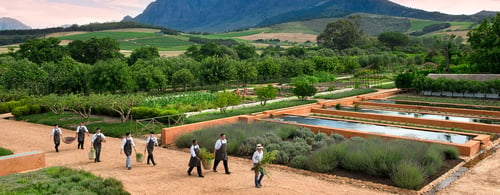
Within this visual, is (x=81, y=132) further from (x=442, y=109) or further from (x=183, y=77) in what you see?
(x=183, y=77)

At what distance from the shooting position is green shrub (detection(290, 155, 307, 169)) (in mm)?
13359

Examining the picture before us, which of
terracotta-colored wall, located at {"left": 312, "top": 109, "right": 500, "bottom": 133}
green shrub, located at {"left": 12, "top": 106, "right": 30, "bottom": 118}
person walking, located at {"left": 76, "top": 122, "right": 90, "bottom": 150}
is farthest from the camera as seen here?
green shrub, located at {"left": 12, "top": 106, "right": 30, "bottom": 118}

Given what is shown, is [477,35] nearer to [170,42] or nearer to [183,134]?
[183,134]

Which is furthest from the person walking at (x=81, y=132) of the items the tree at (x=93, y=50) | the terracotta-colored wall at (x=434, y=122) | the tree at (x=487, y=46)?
the tree at (x=93, y=50)

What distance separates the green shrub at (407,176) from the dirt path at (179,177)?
2.55 feet

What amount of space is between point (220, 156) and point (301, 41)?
6340 inches

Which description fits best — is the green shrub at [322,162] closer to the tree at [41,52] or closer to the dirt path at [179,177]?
the dirt path at [179,177]

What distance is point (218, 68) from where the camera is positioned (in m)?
41.7

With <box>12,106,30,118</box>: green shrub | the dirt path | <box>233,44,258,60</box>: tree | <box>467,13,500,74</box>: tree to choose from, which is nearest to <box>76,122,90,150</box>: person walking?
the dirt path

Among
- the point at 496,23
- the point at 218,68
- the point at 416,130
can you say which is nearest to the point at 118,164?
the point at 416,130

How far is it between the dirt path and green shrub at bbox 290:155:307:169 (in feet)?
1.10

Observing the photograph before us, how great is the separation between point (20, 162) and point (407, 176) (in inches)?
455

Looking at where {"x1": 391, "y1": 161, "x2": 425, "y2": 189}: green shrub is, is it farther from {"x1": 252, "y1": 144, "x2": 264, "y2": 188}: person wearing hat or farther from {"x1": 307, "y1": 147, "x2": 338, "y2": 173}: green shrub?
{"x1": 252, "y1": 144, "x2": 264, "y2": 188}: person wearing hat

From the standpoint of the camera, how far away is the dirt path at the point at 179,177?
11.0 meters
